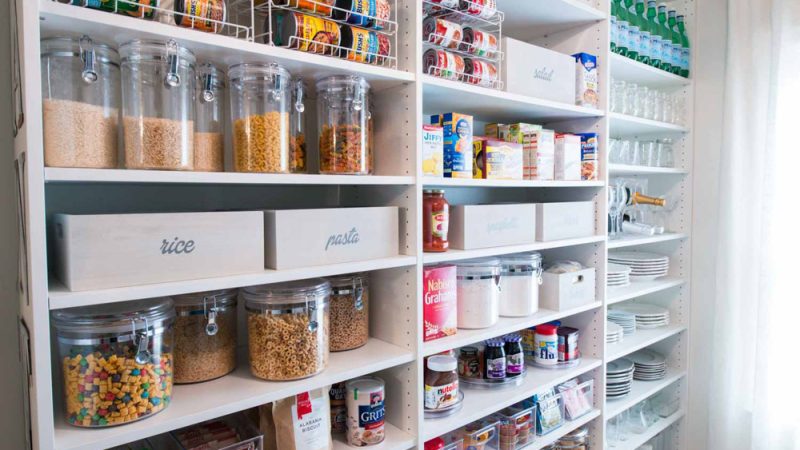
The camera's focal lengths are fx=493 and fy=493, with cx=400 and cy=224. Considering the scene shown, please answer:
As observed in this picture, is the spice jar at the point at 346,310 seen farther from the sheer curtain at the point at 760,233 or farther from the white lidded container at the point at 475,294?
the sheer curtain at the point at 760,233

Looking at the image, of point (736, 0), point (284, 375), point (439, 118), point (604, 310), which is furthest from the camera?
point (736, 0)

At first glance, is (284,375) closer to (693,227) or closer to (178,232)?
(178,232)

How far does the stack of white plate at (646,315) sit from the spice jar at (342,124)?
1.92 m

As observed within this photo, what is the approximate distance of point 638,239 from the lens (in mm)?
2338

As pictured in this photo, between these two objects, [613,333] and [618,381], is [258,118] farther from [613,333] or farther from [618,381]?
[618,381]

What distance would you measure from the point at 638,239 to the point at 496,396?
1.15 metres

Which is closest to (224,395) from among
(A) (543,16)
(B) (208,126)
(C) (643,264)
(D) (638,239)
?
(B) (208,126)

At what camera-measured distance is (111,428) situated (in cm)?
95

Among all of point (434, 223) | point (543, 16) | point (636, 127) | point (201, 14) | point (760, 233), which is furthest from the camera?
point (636, 127)

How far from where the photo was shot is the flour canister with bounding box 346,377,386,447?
4.33ft

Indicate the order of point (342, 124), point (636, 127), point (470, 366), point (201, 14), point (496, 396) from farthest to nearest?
point (636, 127) < point (470, 366) < point (496, 396) < point (342, 124) < point (201, 14)

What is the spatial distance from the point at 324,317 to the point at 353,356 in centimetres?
17

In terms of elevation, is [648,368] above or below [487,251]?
below

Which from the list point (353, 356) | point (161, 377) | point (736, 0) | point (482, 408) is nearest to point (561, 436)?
point (482, 408)
